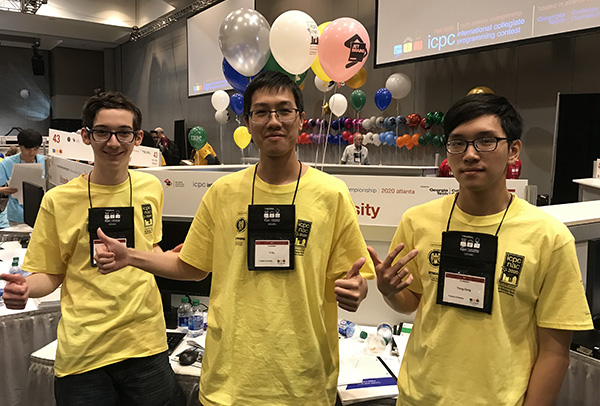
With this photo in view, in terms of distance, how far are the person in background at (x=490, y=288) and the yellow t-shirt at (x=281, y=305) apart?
0.18 metres

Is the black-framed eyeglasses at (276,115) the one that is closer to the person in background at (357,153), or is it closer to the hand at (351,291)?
the hand at (351,291)

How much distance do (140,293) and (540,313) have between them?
1221 millimetres

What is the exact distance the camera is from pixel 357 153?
7137 millimetres

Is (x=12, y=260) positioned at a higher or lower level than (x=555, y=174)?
lower

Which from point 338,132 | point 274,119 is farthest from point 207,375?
point 338,132

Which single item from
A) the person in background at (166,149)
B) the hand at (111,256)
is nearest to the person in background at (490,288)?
the hand at (111,256)

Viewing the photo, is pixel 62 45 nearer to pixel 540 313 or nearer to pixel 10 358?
pixel 10 358

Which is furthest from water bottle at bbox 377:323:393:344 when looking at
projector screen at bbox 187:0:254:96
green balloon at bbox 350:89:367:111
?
projector screen at bbox 187:0:254:96

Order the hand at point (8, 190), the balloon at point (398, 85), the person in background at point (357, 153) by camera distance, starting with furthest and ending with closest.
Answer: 1. the person in background at point (357, 153)
2. the balloon at point (398, 85)
3. the hand at point (8, 190)

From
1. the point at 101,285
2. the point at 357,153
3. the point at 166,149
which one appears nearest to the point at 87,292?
the point at 101,285

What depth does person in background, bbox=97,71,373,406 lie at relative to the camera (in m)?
1.24

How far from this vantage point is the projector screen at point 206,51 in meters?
9.50

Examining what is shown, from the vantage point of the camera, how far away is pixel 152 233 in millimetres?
1665

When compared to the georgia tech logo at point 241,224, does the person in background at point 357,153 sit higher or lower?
higher
